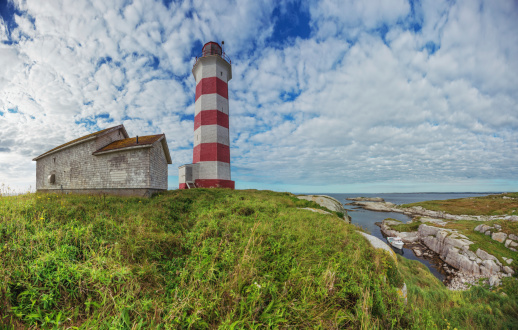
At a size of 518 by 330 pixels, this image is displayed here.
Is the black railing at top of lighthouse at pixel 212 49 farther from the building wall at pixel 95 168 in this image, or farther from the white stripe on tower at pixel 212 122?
the building wall at pixel 95 168

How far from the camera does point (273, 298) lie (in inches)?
128

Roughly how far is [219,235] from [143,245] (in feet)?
6.50

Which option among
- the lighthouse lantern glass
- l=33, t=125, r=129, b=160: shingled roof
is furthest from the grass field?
the lighthouse lantern glass

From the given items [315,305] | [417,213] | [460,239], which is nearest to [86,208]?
[315,305]

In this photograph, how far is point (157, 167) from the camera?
45.2 ft

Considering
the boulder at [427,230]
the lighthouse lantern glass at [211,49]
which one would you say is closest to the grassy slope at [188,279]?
the lighthouse lantern glass at [211,49]

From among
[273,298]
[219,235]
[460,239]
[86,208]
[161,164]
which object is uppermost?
[161,164]

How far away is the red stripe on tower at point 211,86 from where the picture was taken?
20297mm

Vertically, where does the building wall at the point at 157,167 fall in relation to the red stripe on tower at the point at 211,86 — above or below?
below

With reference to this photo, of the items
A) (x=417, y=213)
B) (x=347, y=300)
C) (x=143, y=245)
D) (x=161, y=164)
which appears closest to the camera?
(x=347, y=300)

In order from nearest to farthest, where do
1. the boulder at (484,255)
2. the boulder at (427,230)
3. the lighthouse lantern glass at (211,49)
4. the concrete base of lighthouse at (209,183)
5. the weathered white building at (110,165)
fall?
the weathered white building at (110,165)
the boulder at (484,255)
the concrete base of lighthouse at (209,183)
the lighthouse lantern glass at (211,49)
the boulder at (427,230)

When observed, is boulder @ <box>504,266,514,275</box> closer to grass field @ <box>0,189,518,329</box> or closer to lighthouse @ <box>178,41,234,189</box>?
grass field @ <box>0,189,518,329</box>

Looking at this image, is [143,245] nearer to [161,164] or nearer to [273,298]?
[273,298]

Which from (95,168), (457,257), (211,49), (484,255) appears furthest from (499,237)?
(95,168)
